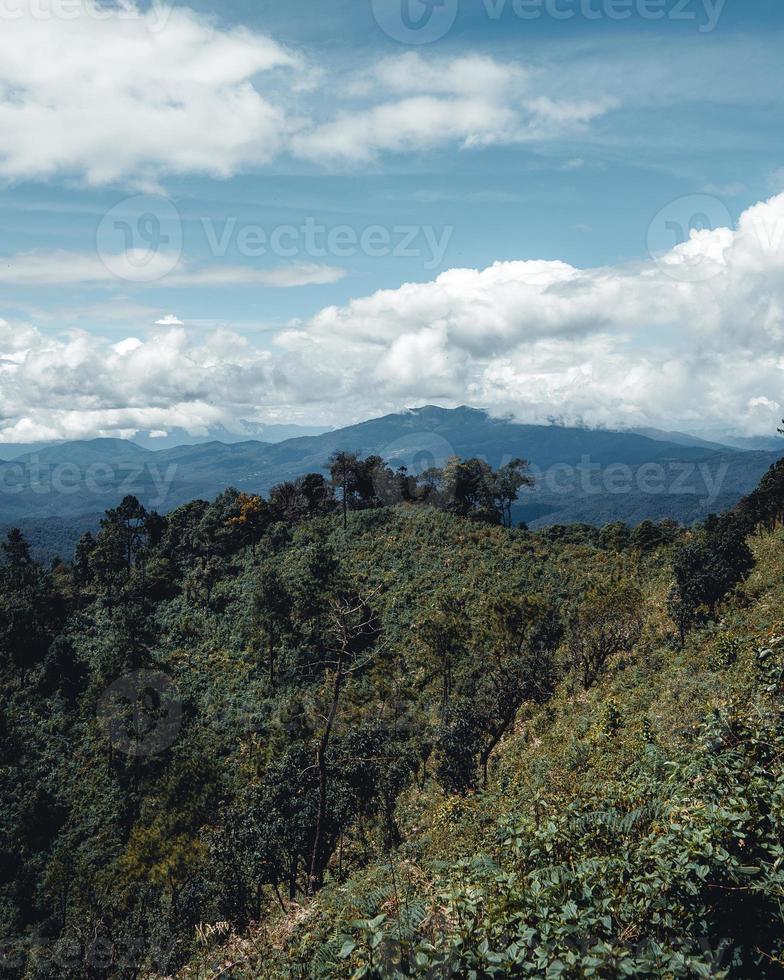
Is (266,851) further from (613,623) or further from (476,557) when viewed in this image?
(476,557)

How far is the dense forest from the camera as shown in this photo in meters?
4.93

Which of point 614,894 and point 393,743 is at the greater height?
point 614,894

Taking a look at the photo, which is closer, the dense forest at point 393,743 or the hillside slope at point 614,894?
the hillside slope at point 614,894

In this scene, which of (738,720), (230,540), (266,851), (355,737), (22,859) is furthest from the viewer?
(230,540)

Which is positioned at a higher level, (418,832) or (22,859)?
(418,832)

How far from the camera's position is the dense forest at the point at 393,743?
16.2ft

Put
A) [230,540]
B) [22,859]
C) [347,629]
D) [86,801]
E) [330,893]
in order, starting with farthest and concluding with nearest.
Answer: [230,540] < [86,801] < [22,859] < [347,629] < [330,893]

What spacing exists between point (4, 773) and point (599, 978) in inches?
2133

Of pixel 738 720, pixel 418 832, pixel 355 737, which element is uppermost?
pixel 738 720

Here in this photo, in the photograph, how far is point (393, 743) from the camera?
94.7 feet

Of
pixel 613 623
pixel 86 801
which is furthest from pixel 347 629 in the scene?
pixel 86 801

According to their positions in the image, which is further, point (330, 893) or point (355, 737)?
point (355, 737)

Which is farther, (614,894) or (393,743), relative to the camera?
(393,743)

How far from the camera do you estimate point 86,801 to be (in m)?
43.2
